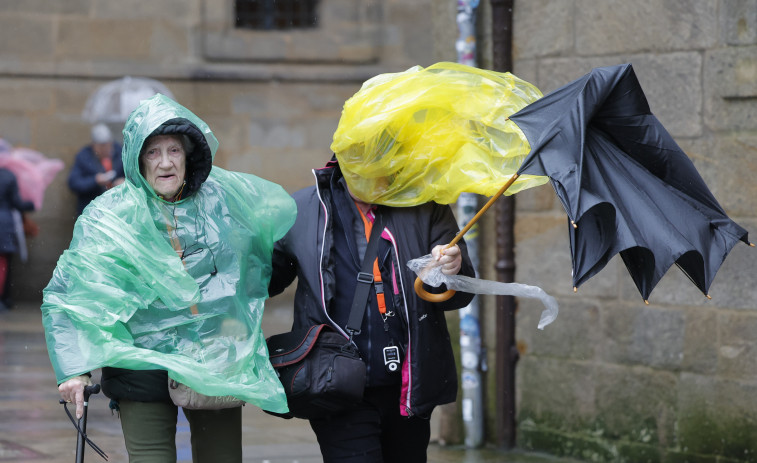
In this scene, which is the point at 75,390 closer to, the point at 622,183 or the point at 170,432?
the point at 170,432

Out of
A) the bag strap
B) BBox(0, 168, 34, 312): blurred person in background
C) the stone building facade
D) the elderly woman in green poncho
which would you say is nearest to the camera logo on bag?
the bag strap

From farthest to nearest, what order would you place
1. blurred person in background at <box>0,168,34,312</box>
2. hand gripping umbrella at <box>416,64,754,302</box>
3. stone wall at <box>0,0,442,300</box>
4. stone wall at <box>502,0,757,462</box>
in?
stone wall at <box>0,0,442,300</box> < blurred person in background at <box>0,168,34,312</box> < stone wall at <box>502,0,757,462</box> < hand gripping umbrella at <box>416,64,754,302</box>

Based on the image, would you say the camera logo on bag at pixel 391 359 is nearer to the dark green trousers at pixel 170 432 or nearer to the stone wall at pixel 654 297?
the dark green trousers at pixel 170 432

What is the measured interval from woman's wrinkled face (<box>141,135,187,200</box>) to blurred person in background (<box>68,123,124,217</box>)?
31.4ft

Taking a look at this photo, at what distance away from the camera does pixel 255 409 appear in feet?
26.5

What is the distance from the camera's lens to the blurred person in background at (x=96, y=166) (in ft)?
44.5

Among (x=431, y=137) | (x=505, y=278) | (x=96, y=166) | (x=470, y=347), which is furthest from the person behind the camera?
Answer: (x=96, y=166)

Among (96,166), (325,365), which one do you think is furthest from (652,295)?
(96,166)

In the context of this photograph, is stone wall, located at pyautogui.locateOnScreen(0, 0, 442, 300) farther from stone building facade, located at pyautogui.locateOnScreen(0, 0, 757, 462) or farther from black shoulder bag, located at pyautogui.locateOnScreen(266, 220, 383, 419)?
black shoulder bag, located at pyautogui.locateOnScreen(266, 220, 383, 419)

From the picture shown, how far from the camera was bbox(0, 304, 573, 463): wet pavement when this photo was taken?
21.5 ft

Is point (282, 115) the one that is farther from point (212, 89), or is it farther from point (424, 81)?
point (424, 81)

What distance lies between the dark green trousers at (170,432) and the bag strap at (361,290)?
21.9 inches

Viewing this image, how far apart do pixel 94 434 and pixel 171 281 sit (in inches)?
131

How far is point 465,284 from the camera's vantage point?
4.09 m
